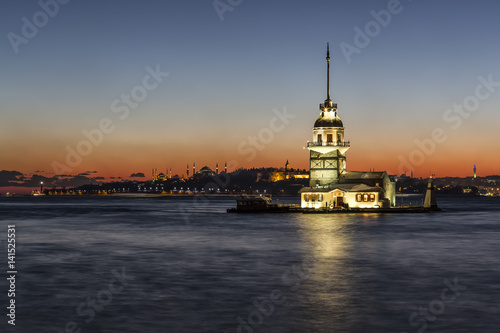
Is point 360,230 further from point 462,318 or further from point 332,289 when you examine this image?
point 462,318

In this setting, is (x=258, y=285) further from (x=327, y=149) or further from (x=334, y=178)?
(x=327, y=149)

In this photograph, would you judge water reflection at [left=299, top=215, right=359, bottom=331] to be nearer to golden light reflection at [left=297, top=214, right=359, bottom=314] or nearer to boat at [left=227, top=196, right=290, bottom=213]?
golden light reflection at [left=297, top=214, right=359, bottom=314]

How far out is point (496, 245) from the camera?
52.9 metres

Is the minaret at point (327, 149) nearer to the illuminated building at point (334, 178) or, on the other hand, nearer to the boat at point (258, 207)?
the illuminated building at point (334, 178)

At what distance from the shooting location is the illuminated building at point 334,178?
319 feet

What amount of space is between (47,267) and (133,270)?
5791 mm

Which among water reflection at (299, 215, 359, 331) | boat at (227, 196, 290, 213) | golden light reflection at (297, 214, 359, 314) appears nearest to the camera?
water reflection at (299, 215, 359, 331)

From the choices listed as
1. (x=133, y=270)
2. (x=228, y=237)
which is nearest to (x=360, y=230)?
(x=228, y=237)

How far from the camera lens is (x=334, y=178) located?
9906cm

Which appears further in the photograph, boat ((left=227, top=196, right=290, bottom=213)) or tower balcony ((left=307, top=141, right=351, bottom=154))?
boat ((left=227, top=196, right=290, bottom=213))

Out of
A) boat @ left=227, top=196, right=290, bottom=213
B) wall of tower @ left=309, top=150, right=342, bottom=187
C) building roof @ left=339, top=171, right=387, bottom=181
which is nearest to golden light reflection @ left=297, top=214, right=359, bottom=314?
building roof @ left=339, top=171, right=387, bottom=181

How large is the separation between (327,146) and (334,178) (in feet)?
17.7

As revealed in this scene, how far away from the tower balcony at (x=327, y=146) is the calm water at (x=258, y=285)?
139ft

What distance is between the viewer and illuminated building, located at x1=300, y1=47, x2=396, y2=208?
3829 inches
